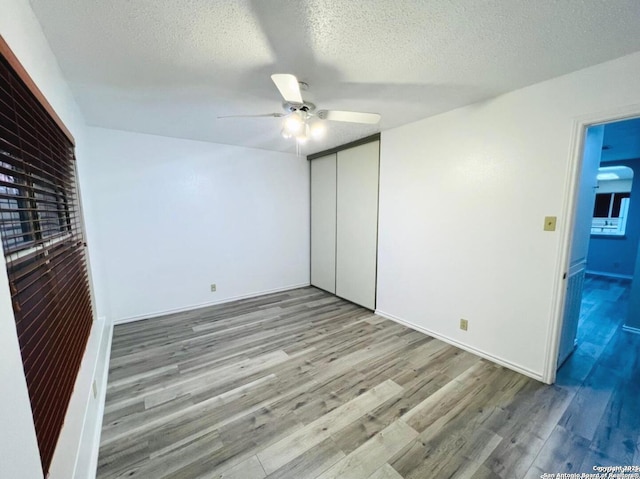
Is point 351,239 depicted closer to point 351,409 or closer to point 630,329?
point 351,409

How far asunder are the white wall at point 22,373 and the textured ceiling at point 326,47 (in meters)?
0.15

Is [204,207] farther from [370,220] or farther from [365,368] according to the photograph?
[365,368]

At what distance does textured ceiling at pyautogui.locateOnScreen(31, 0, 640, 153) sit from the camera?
4.11 feet

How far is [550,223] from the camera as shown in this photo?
1.99 metres

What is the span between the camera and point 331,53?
159 centimetres

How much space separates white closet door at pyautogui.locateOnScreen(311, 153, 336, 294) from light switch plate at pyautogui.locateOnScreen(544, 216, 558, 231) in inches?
103

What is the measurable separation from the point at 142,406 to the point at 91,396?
39 cm

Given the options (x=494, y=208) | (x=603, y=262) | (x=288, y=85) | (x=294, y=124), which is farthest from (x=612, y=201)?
(x=288, y=85)

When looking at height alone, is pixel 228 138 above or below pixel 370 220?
above

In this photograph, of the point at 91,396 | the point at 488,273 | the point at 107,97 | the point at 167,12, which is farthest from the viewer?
the point at 488,273

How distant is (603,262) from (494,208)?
557cm

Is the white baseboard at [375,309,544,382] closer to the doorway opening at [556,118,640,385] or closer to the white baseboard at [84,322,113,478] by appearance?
the doorway opening at [556,118,640,385]

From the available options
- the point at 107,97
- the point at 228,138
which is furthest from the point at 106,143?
the point at 228,138

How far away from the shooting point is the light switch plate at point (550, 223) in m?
1.97
